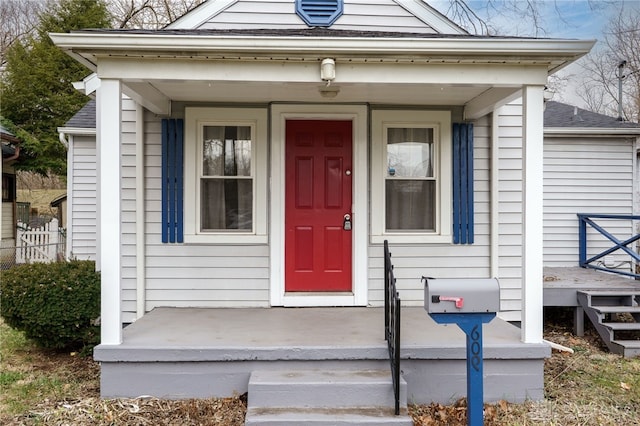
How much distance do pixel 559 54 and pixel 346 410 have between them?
10.1ft

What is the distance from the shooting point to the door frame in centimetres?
493

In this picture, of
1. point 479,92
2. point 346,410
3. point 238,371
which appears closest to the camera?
point 346,410

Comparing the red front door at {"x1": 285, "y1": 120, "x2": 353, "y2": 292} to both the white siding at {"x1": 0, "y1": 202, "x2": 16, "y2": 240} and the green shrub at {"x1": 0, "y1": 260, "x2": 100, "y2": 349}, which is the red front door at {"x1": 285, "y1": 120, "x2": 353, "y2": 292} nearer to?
the green shrub at {"x1": 0, "y1": 260, "x2": 100, "y2": 349}

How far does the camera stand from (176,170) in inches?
193

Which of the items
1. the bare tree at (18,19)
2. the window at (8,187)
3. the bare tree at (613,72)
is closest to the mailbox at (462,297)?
the window at (8,187)

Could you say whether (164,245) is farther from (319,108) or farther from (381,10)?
(381,10)

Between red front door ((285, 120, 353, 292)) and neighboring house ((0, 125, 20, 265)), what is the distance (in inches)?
408

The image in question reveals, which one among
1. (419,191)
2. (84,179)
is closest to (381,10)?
(419,191)

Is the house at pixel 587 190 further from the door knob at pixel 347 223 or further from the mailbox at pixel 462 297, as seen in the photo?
the mailbox at pixel 462 297

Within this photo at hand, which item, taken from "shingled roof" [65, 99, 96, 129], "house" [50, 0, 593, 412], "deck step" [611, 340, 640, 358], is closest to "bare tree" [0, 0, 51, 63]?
"shingled roof" [65, 99, 96, 129]

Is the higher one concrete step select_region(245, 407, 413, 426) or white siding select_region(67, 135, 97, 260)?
white siding select_region(67, 135, 97, 260)

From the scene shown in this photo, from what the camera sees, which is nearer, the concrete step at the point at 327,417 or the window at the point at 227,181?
the concrete step at the point at 327,417

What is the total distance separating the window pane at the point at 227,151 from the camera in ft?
16.5

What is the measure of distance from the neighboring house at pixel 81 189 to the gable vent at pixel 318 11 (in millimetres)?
6188
